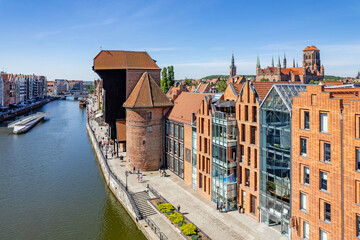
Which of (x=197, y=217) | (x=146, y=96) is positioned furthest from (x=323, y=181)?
(x=146, y=96)

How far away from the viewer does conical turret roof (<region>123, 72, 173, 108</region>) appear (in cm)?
3956

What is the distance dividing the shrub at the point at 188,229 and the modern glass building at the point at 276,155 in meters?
6.49

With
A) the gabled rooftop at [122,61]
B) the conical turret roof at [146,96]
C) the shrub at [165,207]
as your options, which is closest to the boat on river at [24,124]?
the gabled rooftop at [122,61]

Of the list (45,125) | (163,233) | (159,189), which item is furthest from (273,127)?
(45,125)

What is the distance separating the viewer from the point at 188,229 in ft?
77.0

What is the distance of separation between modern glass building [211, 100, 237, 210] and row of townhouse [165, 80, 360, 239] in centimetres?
10

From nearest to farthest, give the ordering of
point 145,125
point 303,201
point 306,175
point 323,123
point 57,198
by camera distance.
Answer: point 323,123, point 306,175, point 303,201, point 57,198, point 145,125

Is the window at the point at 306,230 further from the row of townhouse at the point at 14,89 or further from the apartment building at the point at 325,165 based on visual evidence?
the row of townhouse at the point at 14,89

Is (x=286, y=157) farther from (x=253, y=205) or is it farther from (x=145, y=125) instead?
(x=145, y=125)

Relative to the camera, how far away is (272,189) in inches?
947

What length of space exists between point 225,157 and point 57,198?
21249 millimetres

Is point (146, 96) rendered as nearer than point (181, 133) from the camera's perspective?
No

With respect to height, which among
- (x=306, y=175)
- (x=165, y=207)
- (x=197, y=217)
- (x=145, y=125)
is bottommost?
(x=197, y=217)

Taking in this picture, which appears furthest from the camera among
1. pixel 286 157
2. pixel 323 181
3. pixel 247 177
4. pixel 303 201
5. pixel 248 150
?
pixel 247 177
